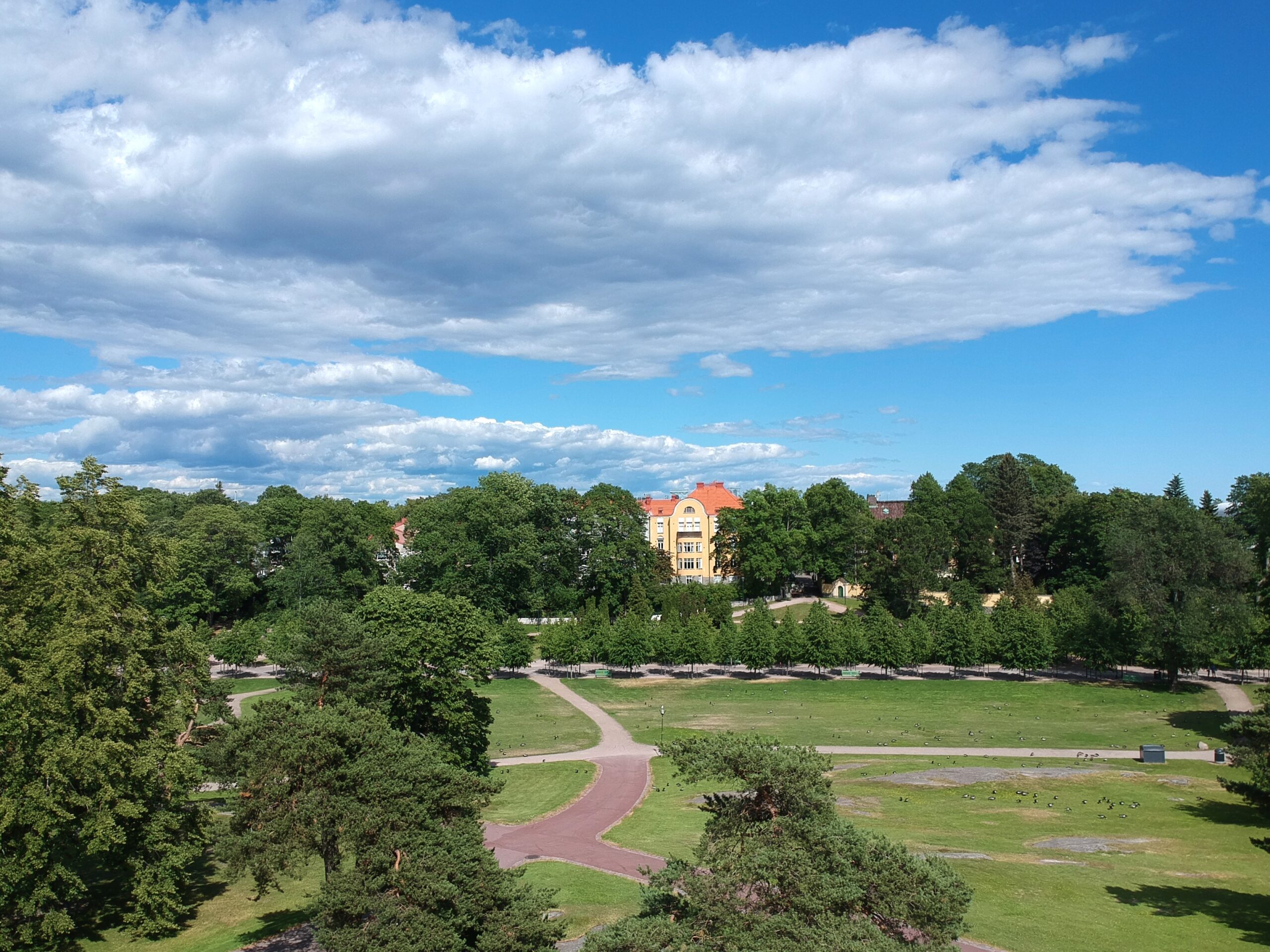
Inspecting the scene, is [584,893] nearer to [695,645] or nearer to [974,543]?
[695,645]

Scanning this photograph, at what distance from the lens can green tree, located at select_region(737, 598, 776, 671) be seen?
71.0 m

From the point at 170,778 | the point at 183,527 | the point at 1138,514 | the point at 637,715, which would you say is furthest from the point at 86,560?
the point at 1138,514

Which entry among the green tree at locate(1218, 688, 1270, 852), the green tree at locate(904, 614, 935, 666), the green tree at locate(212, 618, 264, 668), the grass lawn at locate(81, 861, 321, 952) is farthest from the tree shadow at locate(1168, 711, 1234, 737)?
the green tree at locate(212, 618, 264, 668)

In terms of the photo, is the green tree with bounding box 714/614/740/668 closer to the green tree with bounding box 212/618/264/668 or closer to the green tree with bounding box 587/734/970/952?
the green tree with bounding box 212/618/264/668

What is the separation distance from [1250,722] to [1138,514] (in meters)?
52.9

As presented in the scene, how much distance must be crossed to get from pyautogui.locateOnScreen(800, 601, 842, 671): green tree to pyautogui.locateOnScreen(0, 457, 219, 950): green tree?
2056 inches

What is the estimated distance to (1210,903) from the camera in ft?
85.6

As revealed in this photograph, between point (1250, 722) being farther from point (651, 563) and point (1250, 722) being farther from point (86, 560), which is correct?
point (651, 563)

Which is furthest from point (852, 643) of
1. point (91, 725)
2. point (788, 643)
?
point (91, 725)

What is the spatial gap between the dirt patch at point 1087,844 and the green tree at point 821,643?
38941mm

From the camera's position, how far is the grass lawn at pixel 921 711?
51781 millimetres

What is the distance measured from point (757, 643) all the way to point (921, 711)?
15.3m

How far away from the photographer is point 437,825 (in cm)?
1864

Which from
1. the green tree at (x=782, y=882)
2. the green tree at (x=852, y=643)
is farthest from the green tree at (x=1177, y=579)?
the green tree at (x=782, y=882)
